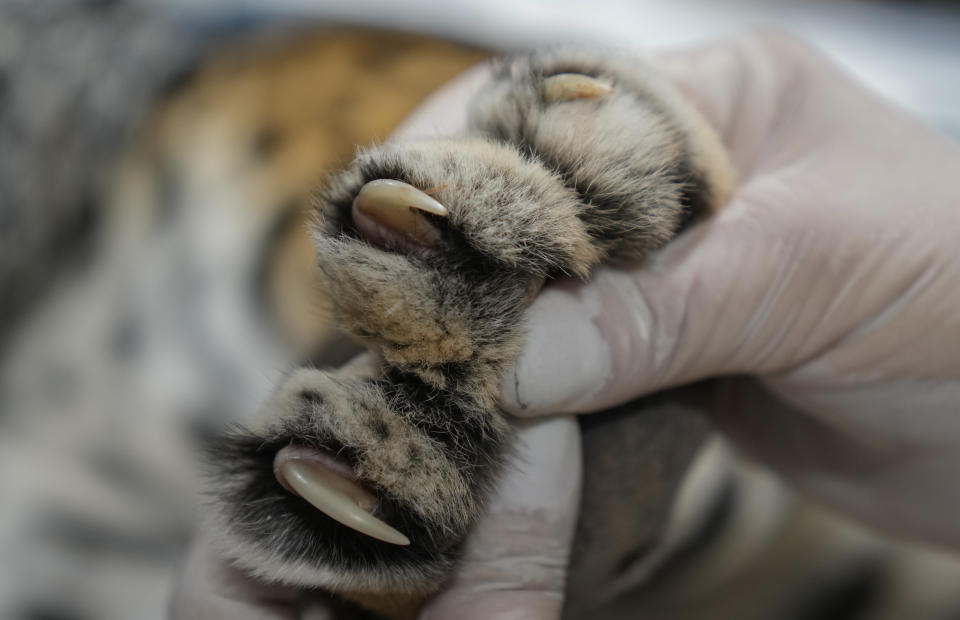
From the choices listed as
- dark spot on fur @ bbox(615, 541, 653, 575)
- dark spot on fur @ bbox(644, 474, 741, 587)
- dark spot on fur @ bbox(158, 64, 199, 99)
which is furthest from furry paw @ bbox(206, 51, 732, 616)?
dark spot on fur @ bbox(158, 64, 199, 99)

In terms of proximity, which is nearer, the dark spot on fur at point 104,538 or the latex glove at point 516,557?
the latex glove at point 516,557

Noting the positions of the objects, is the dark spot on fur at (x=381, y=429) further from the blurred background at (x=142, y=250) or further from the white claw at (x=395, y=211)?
the blurred background at (x=142, y=250)

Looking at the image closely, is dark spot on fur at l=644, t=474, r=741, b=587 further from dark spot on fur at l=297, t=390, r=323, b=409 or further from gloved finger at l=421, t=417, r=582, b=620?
dark spot on fur at l=297, t=390, r=323, b=409

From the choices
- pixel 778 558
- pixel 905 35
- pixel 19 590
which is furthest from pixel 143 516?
pixel 905 35

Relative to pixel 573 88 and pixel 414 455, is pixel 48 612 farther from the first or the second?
pixel 573 88

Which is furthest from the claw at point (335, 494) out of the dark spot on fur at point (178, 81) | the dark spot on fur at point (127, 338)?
the dark spot on fur at point (178, 81)

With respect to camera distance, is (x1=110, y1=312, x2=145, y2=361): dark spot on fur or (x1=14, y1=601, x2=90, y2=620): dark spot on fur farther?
(x1=110, y1=312, x2=145, y2=361): dark spot on fur

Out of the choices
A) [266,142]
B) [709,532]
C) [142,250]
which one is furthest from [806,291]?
[142,250]
